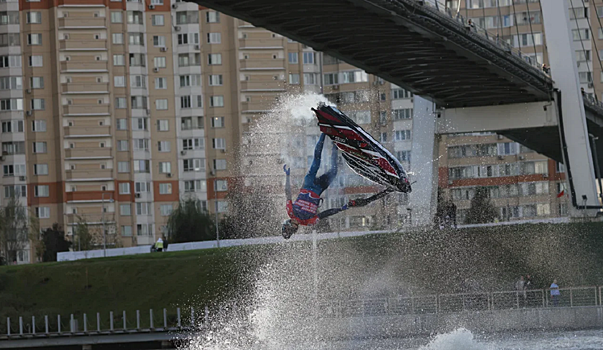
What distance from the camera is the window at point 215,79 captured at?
8456 centimetres

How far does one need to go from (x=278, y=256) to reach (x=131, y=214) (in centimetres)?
3637

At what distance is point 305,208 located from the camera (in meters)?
27.3

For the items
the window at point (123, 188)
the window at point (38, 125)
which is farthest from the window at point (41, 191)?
the window at point (123, 188)

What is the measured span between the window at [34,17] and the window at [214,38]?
11.8 m

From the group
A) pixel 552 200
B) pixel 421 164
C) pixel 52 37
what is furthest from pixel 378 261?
pixel 52 37

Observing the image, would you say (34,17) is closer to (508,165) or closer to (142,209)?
(142,209)

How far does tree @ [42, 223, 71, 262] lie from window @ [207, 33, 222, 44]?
639 inches

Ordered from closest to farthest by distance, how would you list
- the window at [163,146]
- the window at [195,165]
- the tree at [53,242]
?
the tree at [53,242]
the window at [195,165]
the window at [163,146]

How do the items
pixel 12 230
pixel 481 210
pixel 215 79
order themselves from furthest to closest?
1. pixel 215 79
2. pixel 12 230
3. pixel 481 210

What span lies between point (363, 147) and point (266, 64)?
188ft

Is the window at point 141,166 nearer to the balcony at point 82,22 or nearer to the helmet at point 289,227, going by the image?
the balcony at point 82,22

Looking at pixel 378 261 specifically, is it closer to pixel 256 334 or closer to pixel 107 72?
pixel 256 334

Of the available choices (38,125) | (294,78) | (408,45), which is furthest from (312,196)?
(38,125)

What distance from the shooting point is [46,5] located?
85.7 m
